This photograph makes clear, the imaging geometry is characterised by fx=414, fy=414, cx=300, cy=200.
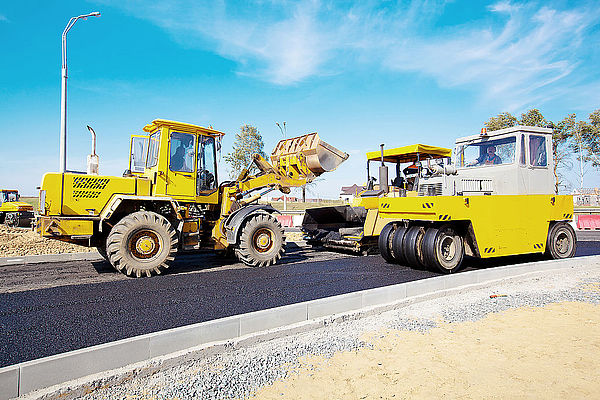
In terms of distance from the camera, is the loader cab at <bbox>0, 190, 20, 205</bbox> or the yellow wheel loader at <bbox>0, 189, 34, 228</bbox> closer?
the yellow wheel loader at <bbox>0, 189, 34, 228</bbox>

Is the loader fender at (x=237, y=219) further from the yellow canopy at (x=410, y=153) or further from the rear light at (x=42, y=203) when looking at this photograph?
the yellow canopy at (x=410, y=153)

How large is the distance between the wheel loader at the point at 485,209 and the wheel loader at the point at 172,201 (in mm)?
2221

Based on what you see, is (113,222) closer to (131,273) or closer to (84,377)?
(131,273)

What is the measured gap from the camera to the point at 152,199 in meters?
7.70

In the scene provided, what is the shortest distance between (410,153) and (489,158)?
2.45 meters

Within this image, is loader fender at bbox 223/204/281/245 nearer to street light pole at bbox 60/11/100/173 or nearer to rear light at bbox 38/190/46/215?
rear light at bbox 38/190/46/215

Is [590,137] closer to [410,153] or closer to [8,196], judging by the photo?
[410,153]

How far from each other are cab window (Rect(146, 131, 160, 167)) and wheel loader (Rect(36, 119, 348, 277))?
0.02 metres

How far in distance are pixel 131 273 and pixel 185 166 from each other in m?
2.30

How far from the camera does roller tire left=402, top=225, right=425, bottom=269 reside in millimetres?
7727

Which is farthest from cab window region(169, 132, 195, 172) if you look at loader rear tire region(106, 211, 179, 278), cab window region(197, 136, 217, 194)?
loader rear tire region(106, 211, 179, 278)

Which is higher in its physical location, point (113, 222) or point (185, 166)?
point (185, 166)

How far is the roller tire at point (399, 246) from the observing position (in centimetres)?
812

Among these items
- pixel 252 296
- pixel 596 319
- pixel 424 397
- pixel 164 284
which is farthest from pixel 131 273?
pixel 596 319
